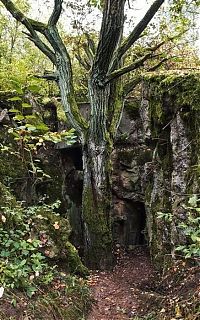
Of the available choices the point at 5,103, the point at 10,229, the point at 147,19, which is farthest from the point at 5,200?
the point at 147,19

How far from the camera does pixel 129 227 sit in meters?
7.87

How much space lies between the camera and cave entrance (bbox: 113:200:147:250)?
7828mm

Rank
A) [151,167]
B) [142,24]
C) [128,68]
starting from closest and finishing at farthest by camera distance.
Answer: [151,167], [142,24], [128,68]

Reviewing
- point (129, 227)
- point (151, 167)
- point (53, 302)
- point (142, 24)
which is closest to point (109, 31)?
point (142, 24)

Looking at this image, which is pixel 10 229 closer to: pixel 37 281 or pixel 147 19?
pixel 37 281

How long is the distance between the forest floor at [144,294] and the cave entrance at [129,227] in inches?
54.6

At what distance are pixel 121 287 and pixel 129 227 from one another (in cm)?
280

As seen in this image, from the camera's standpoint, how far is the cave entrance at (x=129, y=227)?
25.7 feet

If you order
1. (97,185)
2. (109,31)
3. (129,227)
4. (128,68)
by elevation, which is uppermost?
(109,31)

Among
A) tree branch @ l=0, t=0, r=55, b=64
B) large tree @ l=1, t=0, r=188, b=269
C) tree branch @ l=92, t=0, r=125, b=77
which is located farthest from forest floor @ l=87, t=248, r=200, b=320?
tree branch @ l=0, t=0, r=55, b=64

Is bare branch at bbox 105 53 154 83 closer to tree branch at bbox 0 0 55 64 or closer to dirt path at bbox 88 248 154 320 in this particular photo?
tree branch at bbox 0 0 55 64

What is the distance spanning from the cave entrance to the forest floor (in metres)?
1.39

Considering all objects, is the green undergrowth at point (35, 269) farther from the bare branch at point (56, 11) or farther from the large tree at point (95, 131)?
the bare branch at point (56, 11)

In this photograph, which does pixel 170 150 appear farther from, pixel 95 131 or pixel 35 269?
pixel 35 269
